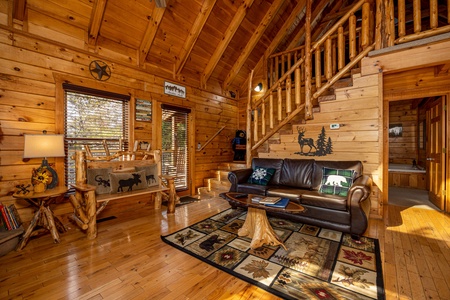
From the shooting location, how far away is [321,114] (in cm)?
379

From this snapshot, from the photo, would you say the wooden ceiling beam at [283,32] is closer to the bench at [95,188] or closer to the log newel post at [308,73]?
the log newel post at [308,73]

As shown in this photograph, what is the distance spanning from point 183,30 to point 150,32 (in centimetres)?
70

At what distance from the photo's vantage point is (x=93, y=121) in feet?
10.7

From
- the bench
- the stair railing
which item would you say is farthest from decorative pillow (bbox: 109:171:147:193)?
the stair railing

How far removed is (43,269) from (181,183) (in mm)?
2880

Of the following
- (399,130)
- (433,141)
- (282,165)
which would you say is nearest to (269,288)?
(282,165)

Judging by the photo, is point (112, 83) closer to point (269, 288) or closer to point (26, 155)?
point (26, 155)

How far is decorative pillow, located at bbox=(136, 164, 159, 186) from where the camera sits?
3430 mm

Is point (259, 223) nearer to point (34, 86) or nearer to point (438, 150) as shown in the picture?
point (34, 86)

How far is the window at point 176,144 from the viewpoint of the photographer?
4.30m

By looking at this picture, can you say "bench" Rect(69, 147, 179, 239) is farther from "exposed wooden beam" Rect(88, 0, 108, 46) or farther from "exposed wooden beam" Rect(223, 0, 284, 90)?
"exposed wooden beam" Rect(223, 0, 284, 90)

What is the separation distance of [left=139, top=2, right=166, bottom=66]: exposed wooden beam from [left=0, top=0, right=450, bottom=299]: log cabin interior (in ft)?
0.06

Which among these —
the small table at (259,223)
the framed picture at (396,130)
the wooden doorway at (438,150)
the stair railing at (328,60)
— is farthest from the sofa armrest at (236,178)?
the framed picture at (396,130)

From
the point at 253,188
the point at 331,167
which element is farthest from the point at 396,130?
the point at 253,188
